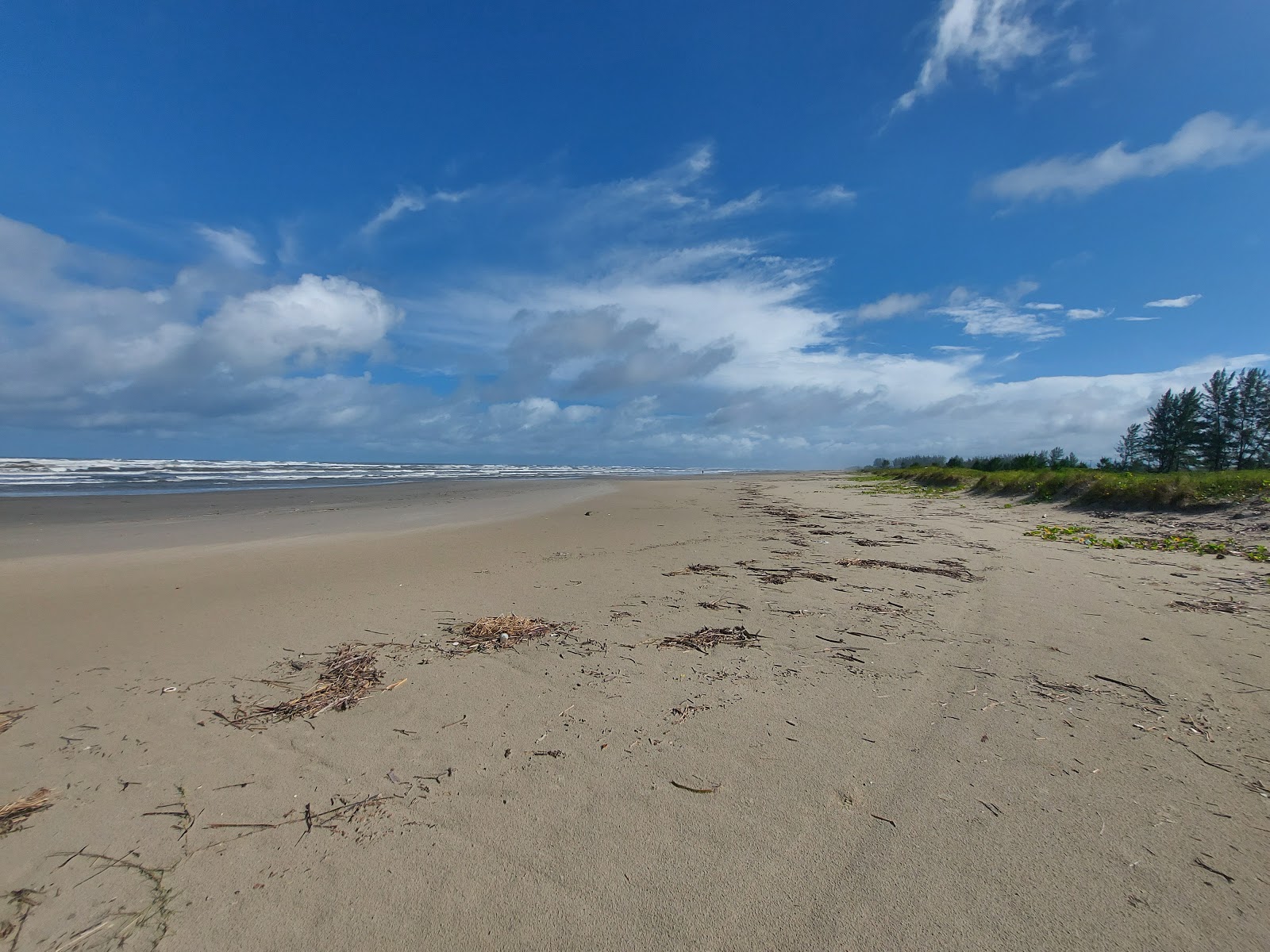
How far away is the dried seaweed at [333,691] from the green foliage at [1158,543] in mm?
9780

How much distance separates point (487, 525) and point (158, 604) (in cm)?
685

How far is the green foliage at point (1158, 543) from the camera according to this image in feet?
24.4

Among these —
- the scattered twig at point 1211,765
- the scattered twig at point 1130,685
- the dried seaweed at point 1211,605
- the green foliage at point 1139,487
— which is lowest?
the scattered twig at point 1211,765

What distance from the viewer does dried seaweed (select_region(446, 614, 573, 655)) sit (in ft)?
14.7

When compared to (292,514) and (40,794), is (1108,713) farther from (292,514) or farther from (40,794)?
(292,514)

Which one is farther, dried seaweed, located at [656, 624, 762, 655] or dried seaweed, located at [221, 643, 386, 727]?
dried seaweed, located at [656, 624, 762, 655]

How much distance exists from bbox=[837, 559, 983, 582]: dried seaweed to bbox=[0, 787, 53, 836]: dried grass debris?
7.29 m

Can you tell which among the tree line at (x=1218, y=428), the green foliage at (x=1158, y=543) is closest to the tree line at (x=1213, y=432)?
the tree line at (x=1218, y=428)

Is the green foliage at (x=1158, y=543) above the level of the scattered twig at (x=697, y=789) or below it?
above

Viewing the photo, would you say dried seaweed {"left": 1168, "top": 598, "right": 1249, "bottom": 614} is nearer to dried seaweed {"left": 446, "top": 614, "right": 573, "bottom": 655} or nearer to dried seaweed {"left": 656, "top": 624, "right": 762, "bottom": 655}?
dried seaweed {"left": 656, "top": 624, "right": 762, "bottom": 655}

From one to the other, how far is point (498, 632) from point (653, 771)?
2359 millimetres

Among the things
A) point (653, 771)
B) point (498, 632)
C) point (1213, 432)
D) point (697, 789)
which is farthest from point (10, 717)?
point (1213, 432)

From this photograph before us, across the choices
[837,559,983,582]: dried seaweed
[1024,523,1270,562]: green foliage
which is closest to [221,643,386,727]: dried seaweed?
[837,559,983,582]: dried seaweed

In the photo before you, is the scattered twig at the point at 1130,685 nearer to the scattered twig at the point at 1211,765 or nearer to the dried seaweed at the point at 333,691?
the scattered twig at the point at 1211,765
